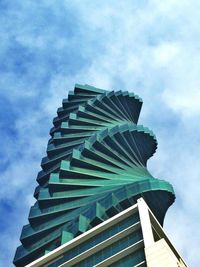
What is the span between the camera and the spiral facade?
81.9 m

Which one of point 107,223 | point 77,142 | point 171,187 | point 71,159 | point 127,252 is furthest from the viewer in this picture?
point 77,142

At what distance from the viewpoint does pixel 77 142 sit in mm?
116188

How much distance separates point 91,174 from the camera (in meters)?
98.9

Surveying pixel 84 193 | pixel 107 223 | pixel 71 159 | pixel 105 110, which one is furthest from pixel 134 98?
pixel 107 223

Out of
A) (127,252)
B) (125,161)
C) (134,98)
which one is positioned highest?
(134,98)

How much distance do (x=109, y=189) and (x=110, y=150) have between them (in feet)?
60.4

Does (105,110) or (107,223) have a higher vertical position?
(105,110)

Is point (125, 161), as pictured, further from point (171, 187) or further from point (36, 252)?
point (36, 252)

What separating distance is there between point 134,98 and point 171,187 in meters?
50.6

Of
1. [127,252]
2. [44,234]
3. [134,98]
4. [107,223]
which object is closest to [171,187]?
[44,234]

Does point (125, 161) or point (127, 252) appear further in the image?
point (125, 161)

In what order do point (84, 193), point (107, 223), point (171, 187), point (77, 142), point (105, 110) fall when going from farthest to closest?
1. point (105, 110)
2. point (77, 142)
3. point (84, 193)
4. point (171, 187)
5. point (107, 223)

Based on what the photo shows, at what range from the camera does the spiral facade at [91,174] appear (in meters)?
81.9

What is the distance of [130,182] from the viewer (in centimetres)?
8850
